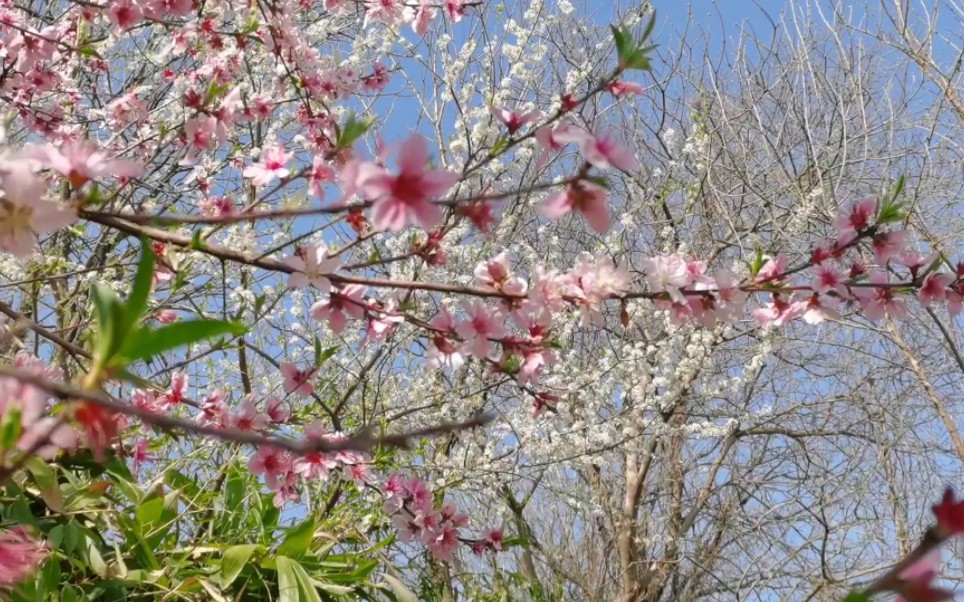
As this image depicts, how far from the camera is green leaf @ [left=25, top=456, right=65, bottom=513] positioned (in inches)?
89.3

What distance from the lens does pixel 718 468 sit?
7.01 meters

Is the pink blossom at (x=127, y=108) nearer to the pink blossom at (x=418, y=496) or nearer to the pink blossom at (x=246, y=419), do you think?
the pink blossom at (x=246, y=419)

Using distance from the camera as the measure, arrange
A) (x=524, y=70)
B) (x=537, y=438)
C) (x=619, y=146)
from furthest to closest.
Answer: (x=524, y=70), (x=537, y=438), (x=619, y=146)

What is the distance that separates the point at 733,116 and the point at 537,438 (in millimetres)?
3518

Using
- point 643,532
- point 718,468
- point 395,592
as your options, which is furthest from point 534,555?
point 395,592

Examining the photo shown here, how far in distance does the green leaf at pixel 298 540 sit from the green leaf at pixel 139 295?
200cm

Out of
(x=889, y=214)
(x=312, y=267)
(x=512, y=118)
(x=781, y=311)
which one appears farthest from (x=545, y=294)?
(x=889, y=214)

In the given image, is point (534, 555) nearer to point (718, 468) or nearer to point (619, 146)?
point (718, 468)

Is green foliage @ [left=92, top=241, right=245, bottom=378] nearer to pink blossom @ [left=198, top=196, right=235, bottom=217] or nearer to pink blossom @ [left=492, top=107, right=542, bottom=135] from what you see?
pink blossom @ [left=492, top=107, right=542, bottom=135]

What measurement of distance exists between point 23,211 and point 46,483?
150 cm

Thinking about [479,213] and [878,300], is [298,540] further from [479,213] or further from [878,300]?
[878,300]

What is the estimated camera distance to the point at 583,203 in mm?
1273

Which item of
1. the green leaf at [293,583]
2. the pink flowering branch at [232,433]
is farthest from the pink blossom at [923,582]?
the green leaf at [293,583]

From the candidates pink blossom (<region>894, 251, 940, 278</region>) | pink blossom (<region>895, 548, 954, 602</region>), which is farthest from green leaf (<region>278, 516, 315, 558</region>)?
pink blossom (<region>895, 548, 954, 602</region>)
